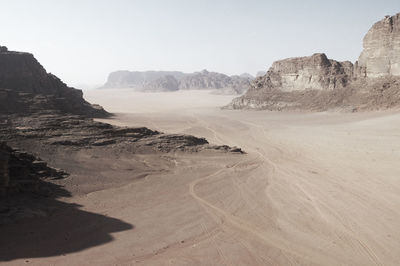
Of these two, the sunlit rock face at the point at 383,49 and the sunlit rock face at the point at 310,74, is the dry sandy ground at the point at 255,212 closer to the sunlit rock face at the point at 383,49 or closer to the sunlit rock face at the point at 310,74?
the sunlit rock face at the point at 383,49

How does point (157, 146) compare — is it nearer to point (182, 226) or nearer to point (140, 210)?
point (140, 210)

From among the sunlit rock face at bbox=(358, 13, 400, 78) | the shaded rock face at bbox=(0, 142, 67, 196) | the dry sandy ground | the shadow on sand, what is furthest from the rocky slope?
the shadow on sand

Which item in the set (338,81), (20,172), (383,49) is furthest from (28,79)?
(383,49)

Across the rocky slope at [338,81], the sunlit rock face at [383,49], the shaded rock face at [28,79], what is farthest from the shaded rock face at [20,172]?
the sunlit rock face at [383,49]

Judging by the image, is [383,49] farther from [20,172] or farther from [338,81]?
[20,172]

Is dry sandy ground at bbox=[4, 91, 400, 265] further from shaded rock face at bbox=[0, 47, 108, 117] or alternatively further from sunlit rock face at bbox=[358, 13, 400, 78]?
sunlit rock face at bbox=[358, 13, 400, 78]

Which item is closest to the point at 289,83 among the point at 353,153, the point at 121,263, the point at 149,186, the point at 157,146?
the point at 353,153
